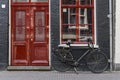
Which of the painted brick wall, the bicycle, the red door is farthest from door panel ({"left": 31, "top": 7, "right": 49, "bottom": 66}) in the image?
the painted brick wall

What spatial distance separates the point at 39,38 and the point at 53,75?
203 centimetres

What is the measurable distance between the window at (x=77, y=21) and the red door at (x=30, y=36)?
2.35 feet

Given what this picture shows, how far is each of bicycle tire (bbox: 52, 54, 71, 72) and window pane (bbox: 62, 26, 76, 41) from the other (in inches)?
33.8

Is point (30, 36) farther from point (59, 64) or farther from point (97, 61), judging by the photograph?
point (97, 61)

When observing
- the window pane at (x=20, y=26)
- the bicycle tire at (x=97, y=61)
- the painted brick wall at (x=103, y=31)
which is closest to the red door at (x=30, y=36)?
the window pane at (x=20, y=26)

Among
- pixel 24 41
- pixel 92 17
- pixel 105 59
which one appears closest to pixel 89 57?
pixel 105 59

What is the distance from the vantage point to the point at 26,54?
1548 cm

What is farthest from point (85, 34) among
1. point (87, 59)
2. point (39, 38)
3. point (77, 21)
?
point (39, 38)

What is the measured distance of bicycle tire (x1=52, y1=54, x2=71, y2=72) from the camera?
14.9m

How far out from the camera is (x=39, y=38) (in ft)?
51.0

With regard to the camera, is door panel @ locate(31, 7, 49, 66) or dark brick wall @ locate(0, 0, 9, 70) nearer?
→ dark brick wall @ locate(0, 0, 9, 70)

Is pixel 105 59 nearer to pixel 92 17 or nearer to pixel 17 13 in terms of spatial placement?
pixel 92 17

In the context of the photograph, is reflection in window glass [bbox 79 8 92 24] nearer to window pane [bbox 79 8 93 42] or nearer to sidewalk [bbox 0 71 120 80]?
window pane [bbox 79 8 93 42]

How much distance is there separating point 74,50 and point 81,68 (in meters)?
0.76
